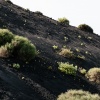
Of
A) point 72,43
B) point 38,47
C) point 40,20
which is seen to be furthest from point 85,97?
point 40,20

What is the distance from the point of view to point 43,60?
76.5ft

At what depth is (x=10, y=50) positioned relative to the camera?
2103cm

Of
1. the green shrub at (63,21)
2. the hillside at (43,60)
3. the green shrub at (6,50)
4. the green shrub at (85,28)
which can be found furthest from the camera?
the green shrub at (85,28)

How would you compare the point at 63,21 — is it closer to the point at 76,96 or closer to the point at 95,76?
the point at 95,76

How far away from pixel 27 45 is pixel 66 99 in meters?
6.14

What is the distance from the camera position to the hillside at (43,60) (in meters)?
17.5

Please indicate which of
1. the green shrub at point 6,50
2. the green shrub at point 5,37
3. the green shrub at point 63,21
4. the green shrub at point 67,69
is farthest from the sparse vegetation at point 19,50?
the green shrub at point 63,21

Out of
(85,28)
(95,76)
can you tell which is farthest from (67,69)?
(85,28)

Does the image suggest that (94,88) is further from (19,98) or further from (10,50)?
(19,98)

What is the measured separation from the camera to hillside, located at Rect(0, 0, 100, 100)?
1750cm

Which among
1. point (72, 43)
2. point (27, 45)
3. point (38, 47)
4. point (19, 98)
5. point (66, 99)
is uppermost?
point (72, 43)

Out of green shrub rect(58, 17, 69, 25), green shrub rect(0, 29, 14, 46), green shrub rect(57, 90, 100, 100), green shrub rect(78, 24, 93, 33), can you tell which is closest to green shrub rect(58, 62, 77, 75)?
green shrub rect(0, 29, 14, 46)

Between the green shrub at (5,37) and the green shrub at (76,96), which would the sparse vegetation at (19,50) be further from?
the green shrub at (76,96)

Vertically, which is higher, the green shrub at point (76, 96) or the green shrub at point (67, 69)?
the green shrub at point (67, 69)
